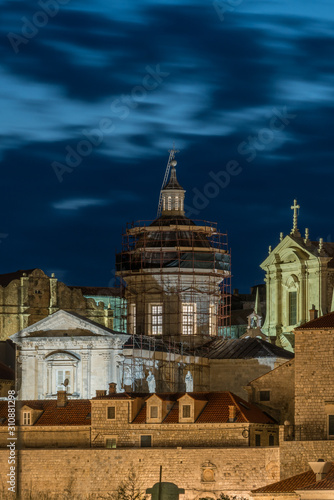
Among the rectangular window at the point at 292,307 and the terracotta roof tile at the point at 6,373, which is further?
the rectangular window at the point at 292,307

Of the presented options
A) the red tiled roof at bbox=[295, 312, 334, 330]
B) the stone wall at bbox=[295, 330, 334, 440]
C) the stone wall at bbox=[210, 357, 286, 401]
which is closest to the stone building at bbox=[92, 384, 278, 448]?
the stone wall at bbox=[295, 330, 334, 440]

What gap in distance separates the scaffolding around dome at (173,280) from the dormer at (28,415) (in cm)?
1723

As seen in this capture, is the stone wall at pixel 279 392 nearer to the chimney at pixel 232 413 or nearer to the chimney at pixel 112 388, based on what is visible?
the chimney at pixel 232 413

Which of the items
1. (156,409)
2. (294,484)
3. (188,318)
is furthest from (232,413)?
(188,318)

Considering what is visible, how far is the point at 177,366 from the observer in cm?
8531

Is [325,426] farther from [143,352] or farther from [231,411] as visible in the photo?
[143,352]

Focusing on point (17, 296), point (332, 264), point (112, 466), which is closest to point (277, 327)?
point (332, 264)

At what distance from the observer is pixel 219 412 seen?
69.4m

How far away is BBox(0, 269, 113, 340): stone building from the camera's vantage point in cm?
11119

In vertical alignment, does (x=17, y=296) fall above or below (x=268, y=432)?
above

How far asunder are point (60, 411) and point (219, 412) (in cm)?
785

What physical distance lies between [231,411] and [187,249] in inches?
871

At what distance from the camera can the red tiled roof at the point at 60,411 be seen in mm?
71312

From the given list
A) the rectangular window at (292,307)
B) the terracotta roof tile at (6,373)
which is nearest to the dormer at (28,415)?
the terracotta roof tile at (6,373)
